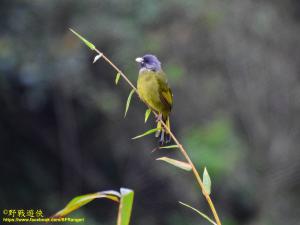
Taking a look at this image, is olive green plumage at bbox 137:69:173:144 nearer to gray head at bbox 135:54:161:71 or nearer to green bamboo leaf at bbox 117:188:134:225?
gray head at bbox 135:54:161:71

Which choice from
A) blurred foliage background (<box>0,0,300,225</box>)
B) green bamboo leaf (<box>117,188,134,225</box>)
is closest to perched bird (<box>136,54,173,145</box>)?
green bamboo leaf (<box>117,188,134,225</box>)

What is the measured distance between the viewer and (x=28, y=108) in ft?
A: 27.9

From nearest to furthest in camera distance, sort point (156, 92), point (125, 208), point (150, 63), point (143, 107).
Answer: point (125, 208)
point (156, 92)
point (150, 63)
point (143, 107)

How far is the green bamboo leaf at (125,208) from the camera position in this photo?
1.35 meters

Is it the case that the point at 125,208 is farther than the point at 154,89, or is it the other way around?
the point at 154,89

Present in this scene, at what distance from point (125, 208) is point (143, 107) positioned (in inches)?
291

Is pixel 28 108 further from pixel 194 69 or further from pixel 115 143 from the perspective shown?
pixel 194 69

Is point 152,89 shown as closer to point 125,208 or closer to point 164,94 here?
point 164,94

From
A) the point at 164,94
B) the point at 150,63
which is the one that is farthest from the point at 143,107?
the point at 164,94

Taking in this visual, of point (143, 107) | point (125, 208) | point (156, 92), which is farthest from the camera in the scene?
point (143, 107)

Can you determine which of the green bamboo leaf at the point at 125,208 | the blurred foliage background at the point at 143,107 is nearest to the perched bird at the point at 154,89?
the green bamboo leaf at the point at 125,208

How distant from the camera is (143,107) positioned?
8766mm

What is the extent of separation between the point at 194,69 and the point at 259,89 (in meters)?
1.01

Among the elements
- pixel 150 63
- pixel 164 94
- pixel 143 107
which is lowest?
pixel 143 107
